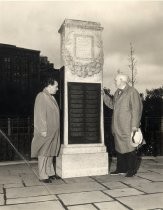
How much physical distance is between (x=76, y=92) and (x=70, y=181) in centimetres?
174

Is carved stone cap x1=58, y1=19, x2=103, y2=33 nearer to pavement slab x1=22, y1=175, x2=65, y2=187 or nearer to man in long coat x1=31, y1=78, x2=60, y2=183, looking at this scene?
man in long coat x1=31, y1=78, x2=60, y2=183

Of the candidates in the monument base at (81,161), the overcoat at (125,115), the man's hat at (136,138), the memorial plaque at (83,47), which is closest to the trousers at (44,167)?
the monument base at (81,161)

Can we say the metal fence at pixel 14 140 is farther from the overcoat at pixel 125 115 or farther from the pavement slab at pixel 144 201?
the pavement slab at pixel 144 201

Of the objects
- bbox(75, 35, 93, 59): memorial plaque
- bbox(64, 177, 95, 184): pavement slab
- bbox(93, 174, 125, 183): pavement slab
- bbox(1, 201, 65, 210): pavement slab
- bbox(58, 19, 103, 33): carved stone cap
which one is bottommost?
bbox(64, 177, 95, 184): pavement slab

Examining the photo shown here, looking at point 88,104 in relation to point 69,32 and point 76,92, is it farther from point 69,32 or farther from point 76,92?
point 69,32

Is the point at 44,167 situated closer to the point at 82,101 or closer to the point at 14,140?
the point at 82,101

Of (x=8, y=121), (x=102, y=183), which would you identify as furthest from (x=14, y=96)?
(x=102, y=183)

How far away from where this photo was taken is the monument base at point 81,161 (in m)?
5.93

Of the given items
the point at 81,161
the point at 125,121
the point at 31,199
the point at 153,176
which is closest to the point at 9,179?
the point at 81,161

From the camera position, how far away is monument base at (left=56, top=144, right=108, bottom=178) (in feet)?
19.4

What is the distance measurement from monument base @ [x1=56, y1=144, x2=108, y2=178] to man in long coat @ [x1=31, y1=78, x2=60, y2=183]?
0.82 ft

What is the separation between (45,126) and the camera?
18.2ft

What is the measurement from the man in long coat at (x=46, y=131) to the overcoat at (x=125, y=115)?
1.16 metres

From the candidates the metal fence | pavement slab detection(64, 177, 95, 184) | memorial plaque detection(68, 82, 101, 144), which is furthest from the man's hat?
the metal fence
